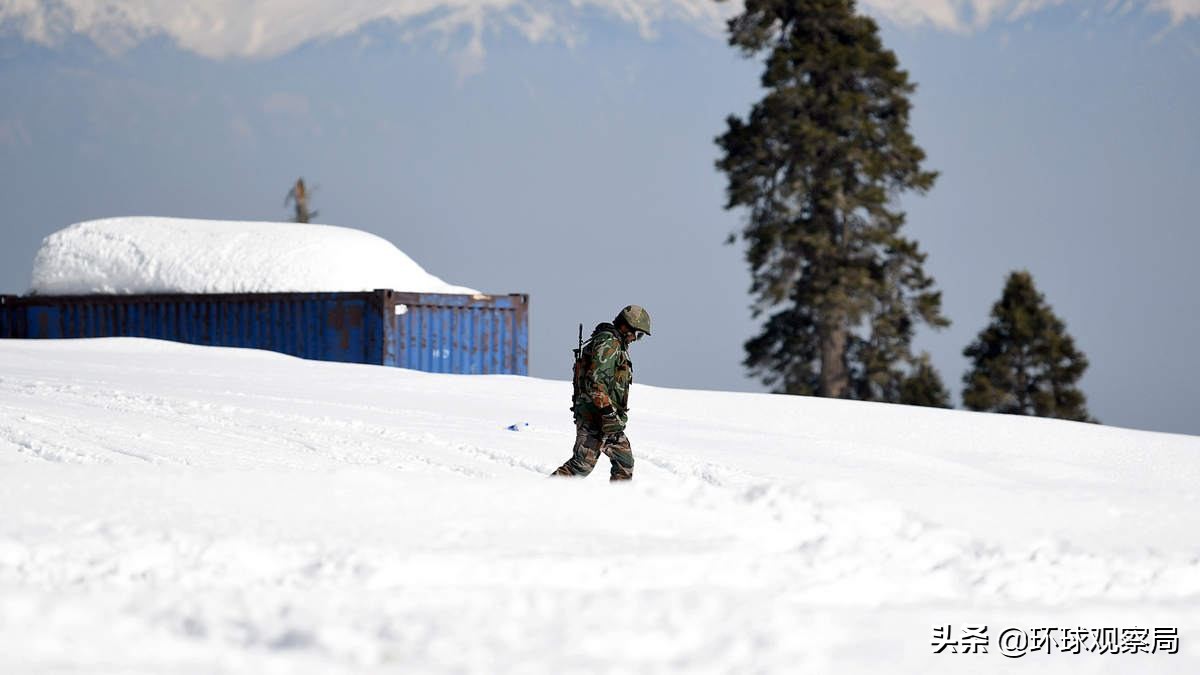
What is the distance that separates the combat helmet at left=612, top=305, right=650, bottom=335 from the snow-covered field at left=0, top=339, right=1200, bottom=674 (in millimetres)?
1091

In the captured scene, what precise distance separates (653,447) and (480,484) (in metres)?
4.30

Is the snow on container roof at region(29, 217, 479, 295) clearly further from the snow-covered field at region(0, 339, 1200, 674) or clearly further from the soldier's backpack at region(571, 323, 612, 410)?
the soldier's backpack at region(571, 323, 612, 410)

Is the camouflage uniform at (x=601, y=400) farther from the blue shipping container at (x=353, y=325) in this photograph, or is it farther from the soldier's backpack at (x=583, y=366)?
the blue shipping container at (x=353, y=325)

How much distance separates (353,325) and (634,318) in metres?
12.9

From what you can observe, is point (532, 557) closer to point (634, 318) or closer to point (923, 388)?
point (634, 318)

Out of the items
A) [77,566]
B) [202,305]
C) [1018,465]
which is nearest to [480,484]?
[77,566]

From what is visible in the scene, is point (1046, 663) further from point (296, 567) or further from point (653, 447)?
point (653, 447)

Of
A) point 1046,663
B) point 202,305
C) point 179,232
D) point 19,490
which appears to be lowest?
point 1046,663

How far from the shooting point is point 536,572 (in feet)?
23.7

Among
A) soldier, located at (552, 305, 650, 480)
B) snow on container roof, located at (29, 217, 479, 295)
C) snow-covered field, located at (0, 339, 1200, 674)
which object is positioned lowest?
snow-covered field, located at (0, 339, 1200, 674)

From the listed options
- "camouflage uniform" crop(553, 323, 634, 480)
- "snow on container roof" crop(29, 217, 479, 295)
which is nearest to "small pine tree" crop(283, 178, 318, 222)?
"snow on container roof" crop(29, 217, 479, 295)

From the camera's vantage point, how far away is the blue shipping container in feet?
69.5

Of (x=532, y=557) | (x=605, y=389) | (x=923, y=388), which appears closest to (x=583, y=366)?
(x=605, y=389)

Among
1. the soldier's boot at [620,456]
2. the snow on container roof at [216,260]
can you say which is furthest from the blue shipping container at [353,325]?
the soldier's boot at [620,456]
